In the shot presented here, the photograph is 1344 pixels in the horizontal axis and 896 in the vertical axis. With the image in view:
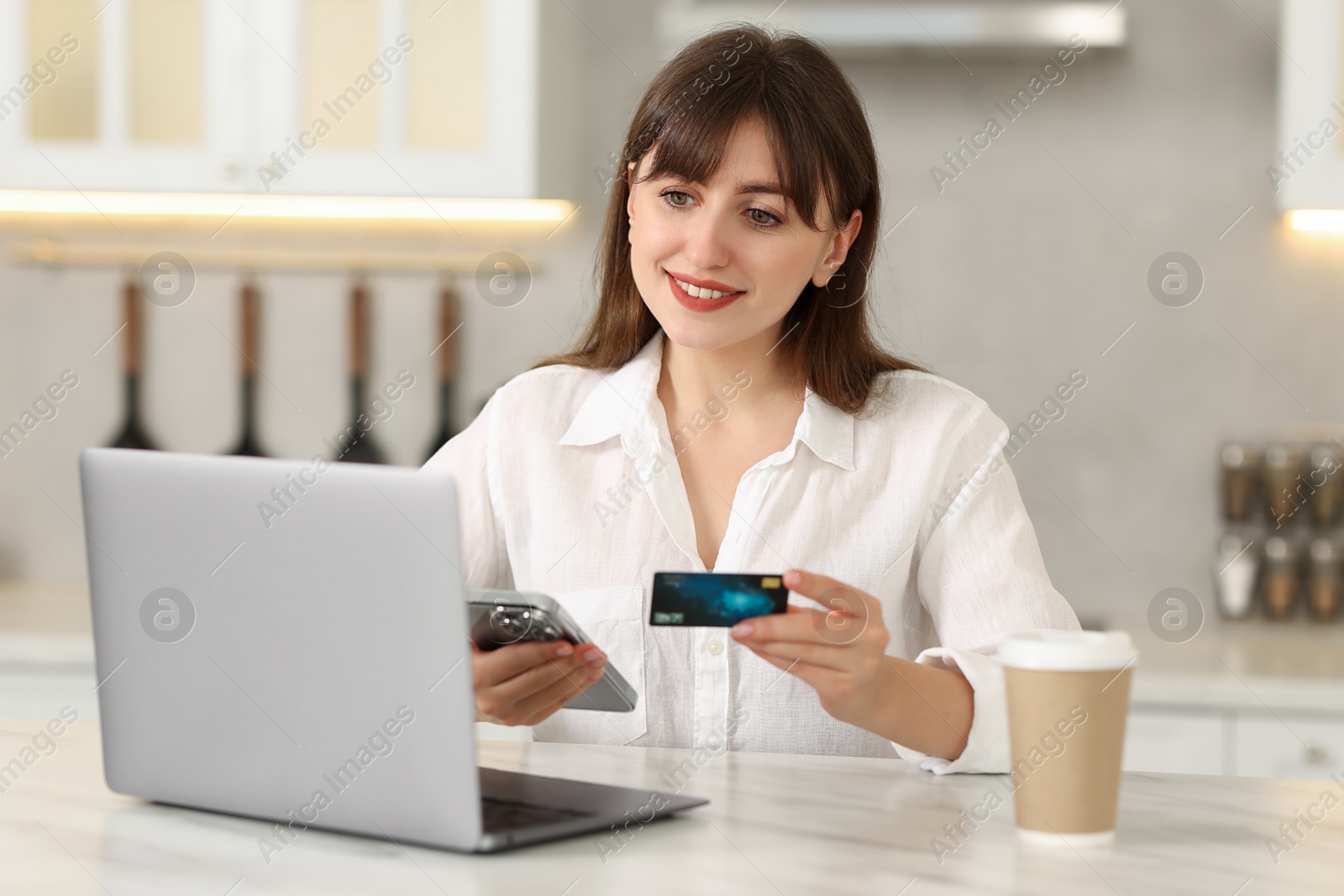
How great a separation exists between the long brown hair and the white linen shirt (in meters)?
0.07

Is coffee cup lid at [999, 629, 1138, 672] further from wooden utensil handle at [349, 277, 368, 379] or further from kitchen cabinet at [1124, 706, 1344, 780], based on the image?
wooden utensil handle at [349, 277, 368, 379]

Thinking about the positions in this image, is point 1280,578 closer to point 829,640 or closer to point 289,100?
point 829,640

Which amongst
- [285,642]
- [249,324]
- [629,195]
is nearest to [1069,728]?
[285,642]

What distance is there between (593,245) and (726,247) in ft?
4.32

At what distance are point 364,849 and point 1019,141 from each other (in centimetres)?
210

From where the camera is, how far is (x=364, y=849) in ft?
2.56

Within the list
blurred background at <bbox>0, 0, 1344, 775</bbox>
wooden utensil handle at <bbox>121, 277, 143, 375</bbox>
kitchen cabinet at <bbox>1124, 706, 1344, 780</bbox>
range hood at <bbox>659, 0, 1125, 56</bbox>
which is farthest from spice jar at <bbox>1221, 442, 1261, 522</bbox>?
wooden utensil handle at <bbox>121, 277, 143, 375</bbox>

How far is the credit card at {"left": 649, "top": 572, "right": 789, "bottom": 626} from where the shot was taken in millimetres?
919

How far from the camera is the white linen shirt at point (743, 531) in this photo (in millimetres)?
1379

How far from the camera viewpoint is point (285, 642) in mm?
791

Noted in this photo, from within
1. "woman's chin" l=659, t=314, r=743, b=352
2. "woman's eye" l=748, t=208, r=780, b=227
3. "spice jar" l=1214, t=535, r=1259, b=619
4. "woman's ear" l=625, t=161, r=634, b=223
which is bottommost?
"spice jar" l=1214, t=535, r=1259, b=619

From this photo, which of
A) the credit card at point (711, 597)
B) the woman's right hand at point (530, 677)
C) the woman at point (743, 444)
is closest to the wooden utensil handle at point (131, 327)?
the woman at point (743, 444)

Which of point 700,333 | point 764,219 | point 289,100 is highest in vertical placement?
point 289,100

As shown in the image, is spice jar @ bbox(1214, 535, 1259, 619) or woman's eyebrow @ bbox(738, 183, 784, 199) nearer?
woman's eyebrow @ bbox(738, 183, 784, 199)
